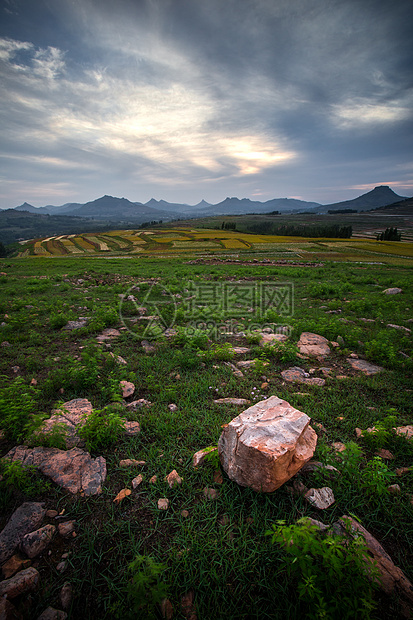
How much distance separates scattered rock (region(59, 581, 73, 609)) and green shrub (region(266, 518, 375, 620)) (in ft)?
6.59

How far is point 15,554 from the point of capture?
2.55m

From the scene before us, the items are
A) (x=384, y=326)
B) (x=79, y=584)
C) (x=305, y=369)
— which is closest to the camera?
(x=79, y=584)

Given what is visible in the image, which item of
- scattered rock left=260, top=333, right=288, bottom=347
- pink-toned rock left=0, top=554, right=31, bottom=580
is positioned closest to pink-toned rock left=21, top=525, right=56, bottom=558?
pink-toned rock left=0, top=554, right=31, bottom=580

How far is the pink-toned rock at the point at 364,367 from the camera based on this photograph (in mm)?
5937

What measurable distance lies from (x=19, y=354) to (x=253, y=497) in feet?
21.8

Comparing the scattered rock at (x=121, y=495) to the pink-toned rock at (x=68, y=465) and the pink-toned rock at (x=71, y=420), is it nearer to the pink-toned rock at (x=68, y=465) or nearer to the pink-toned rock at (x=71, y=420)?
the pink-toned rock at (x=68, y=465)

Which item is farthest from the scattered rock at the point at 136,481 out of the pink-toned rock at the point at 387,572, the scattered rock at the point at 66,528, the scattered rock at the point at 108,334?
the scattered rock at the point at 108,334

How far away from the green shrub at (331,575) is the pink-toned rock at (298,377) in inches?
127

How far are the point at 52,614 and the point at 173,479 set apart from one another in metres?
1.55

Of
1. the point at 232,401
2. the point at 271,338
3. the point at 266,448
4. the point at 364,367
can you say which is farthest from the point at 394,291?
the point at 266,448

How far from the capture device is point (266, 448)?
2.99 m

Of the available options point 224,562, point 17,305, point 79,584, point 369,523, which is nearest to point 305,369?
point 369,523

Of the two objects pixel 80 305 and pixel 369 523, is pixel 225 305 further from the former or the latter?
pixel 369 523

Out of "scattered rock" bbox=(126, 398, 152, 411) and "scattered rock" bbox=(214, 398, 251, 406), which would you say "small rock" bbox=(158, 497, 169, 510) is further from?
"scattered rock" bbox=(214, 398, 251, 406)
